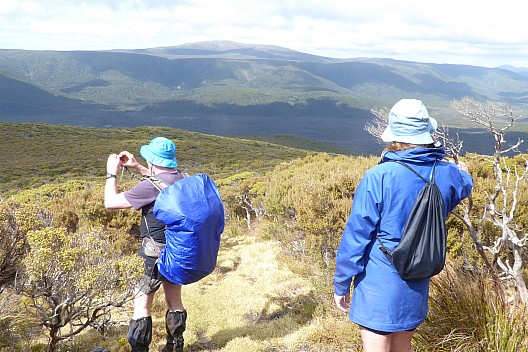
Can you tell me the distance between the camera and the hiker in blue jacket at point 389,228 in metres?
1.91

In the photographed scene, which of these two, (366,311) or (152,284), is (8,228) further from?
(366,311)

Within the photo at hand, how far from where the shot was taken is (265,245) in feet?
23.1

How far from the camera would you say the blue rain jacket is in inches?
75.0

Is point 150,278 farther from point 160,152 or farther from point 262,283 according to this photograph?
point 262,283

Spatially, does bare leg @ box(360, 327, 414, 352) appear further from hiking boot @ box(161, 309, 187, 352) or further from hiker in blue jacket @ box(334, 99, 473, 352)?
hiking boot @ box(161, 309, 187, 352)

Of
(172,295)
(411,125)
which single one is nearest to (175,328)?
(172,295)

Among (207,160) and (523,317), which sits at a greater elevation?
(523,317)

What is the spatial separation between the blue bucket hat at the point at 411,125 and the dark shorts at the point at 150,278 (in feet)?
6.40

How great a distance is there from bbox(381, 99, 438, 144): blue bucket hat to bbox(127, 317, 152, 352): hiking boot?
2.23m

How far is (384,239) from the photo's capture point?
6.35 ft

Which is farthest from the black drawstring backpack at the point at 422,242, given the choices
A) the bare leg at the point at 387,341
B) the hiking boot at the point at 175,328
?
the hiking boot at the point at 175,328

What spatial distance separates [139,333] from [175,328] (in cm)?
36

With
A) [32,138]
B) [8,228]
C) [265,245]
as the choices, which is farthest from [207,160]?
[8,228]

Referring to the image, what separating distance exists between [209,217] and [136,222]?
4086 mm
